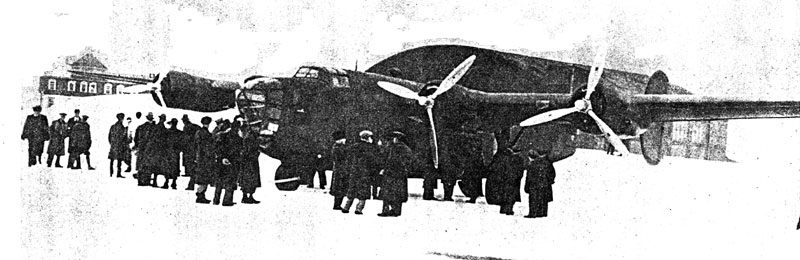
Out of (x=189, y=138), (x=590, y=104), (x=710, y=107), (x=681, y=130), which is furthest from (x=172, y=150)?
(x=681, y=130)

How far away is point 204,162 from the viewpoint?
17359mm

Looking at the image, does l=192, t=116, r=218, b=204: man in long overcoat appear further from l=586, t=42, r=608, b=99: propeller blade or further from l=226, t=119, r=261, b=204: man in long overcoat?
l=586, t=42, r=608, b=99: propeller blade

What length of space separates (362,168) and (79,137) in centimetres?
1092

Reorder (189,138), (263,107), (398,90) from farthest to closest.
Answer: (189,138) → (398,90) → (263,107)

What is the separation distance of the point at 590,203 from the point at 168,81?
38.2ft

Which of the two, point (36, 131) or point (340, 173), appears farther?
point (36, 131)

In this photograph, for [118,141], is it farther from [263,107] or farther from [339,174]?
[339,174]

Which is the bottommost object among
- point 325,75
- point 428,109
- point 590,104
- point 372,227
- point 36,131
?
point 372,227

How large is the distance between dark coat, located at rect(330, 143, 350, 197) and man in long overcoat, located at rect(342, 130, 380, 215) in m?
0.27

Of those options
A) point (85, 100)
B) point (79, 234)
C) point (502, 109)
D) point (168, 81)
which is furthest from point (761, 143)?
point (85, 100)

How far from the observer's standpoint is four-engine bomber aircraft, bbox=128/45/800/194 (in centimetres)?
1772

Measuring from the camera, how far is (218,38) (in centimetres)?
3488

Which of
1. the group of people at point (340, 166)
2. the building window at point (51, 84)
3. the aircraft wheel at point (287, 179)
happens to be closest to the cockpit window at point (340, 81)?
the group of people at point (340, 166)

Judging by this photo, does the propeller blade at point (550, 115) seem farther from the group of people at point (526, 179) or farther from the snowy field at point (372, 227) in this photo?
the snowy field at point (372, 227)
